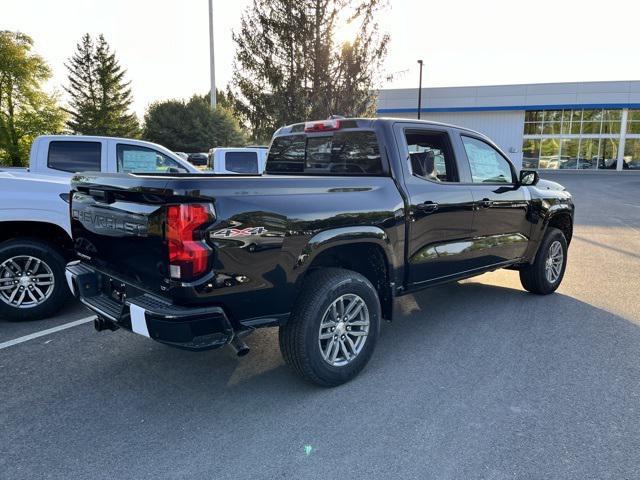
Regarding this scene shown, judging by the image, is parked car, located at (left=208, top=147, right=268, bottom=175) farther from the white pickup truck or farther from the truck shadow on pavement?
the truck shadow on pavement

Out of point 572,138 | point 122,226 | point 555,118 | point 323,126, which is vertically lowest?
point 122,226

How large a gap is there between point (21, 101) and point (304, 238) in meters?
47.3

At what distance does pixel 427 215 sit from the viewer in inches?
163

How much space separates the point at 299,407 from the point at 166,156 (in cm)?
549

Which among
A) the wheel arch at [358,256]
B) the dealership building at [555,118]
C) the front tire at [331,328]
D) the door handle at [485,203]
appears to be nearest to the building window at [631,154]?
the dealership building at [555,118]

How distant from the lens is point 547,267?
5.84m

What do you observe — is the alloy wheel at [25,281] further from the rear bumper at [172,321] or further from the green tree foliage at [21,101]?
the green tree foliage at [21,101]

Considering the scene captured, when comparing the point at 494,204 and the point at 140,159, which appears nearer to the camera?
the point at 494,204

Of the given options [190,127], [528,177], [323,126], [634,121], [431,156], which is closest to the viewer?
[431,156]

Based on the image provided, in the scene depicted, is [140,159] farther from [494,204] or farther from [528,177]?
[528,177]

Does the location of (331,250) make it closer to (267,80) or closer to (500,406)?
(500,406)

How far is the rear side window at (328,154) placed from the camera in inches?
161

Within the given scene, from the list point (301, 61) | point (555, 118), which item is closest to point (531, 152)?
point (555, 118)

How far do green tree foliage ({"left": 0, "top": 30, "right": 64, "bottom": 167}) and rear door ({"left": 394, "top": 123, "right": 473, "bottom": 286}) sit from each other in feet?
142
